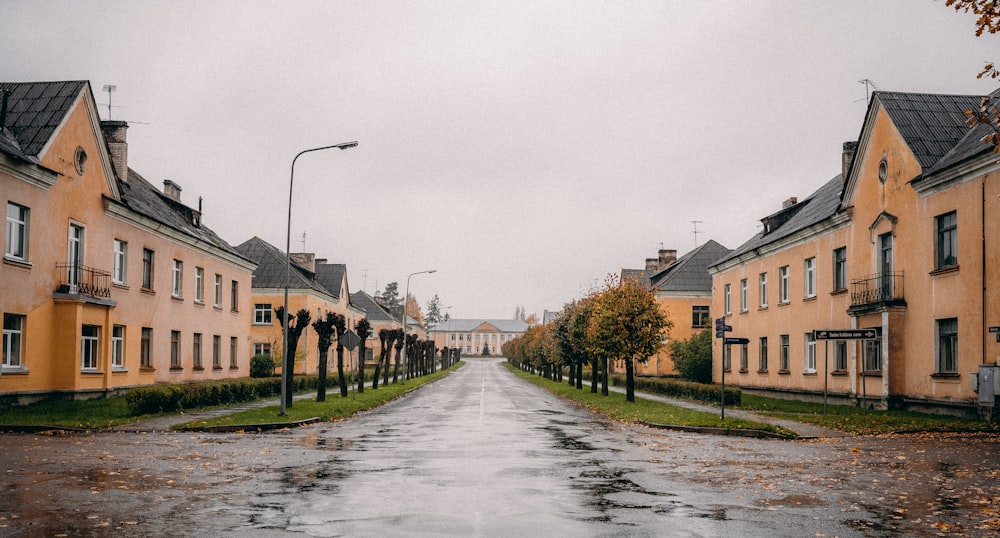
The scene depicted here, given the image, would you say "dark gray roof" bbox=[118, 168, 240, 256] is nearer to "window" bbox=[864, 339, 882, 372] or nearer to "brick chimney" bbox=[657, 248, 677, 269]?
"window" bbox=[864, 339, 882, 372]

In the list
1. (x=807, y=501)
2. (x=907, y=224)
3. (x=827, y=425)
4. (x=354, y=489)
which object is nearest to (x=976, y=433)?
(x=827, y=425)

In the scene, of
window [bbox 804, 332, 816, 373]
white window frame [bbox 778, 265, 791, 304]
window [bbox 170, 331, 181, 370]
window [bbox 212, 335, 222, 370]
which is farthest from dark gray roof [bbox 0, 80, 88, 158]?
white window frame [bbox 778, 265, 791, 304]

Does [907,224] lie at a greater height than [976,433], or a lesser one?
greater

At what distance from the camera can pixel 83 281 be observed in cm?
2725

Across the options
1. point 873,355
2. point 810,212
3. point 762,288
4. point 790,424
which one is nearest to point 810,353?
point 873,355

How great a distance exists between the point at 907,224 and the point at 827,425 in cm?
845

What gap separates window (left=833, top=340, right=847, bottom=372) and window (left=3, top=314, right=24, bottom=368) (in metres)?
27.2

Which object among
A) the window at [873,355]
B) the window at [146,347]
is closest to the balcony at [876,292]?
the window at [873,355]

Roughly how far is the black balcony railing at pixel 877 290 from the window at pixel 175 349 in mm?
27086

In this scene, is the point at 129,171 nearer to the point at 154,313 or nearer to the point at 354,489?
the point at 154,313

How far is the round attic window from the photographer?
27078mm

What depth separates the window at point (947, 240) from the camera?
24.7 m

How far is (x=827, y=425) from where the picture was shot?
22.3 m

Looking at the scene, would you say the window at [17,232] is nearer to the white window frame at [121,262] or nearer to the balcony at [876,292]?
the white window frame at [121,262]
